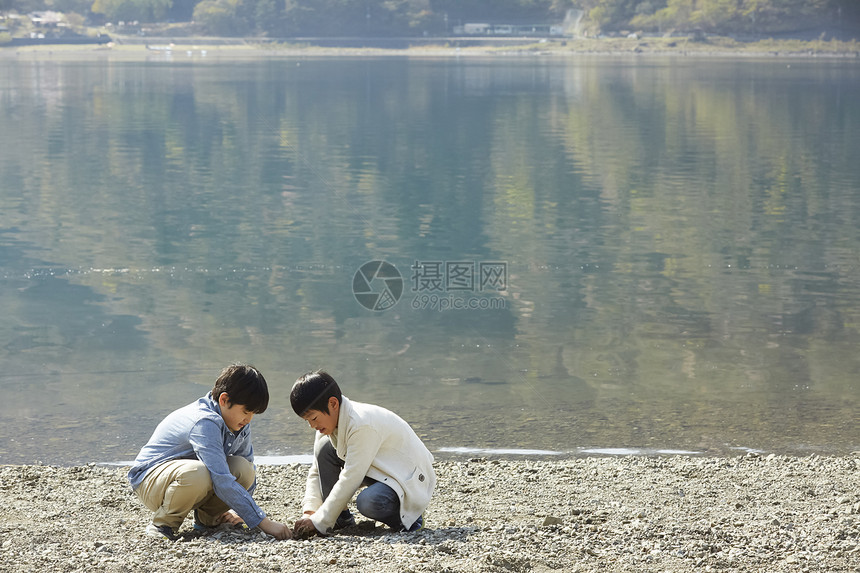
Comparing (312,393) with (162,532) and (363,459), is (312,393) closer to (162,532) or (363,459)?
(363,459)

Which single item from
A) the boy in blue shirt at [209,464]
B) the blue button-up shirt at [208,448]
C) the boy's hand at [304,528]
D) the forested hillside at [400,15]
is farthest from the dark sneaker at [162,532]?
the forested hillside at [400,15]

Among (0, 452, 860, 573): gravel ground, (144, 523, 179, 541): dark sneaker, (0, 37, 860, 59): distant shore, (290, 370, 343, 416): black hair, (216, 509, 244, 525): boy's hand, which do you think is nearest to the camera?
(0, 452, 860, 573): gravel ground

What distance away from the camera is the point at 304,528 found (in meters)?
5.18

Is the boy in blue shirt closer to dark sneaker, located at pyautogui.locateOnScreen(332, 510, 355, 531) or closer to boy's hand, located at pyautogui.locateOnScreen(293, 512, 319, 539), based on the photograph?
boy's hand, located at pyautogui.locateOnScreen(293, 512, 319, 539)

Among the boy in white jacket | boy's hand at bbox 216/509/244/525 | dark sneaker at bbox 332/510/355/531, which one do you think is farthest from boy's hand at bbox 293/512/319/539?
boy's hand at bbox 216/509/244/525

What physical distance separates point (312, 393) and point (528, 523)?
142cm

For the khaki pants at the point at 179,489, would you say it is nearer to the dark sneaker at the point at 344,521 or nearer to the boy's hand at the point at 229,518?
the boy's hand at the point at 229,518

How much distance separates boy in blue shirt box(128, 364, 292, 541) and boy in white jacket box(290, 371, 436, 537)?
208 mm

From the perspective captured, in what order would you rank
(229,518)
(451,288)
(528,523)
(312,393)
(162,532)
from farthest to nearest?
(451,288) → (528,523) → (229,518) → (162,532) → (312,393)

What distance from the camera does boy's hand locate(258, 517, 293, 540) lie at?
5.10 meters

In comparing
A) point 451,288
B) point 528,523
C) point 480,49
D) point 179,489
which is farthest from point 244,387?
point 480,49

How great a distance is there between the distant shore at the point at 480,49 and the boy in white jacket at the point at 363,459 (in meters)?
143

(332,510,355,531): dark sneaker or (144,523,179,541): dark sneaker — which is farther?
(332,510,355,531): dark sneaker

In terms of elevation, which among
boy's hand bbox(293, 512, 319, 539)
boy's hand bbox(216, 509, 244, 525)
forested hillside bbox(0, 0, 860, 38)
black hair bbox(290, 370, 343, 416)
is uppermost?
forested hillside bbox(0, 0, 860, 38)
